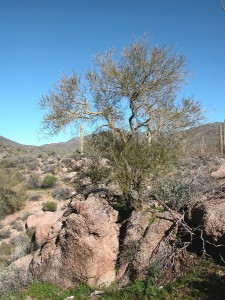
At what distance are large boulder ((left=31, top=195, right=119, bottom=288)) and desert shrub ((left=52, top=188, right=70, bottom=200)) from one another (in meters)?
13.6

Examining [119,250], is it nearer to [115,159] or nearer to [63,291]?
[63,291]

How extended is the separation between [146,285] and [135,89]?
22.7ft

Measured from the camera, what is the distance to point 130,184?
10383 mm

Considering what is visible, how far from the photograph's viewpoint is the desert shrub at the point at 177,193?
30.9ft

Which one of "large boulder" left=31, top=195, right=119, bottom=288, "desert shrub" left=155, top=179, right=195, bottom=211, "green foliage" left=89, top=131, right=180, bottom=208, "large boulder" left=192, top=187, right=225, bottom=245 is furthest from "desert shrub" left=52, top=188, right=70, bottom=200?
"large boulder" left=192, top=187, right=225, bottom=245

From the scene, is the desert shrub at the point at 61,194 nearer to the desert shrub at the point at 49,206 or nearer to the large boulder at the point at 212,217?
the desert shrub at the point at 49,206

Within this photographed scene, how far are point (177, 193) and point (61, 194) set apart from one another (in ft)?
50.3

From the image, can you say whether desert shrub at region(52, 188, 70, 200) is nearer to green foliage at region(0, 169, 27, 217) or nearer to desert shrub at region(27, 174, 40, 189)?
green foliage at region(0, 169, 27, 217)

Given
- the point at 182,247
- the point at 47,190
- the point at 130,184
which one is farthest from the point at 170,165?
the point at 47,190

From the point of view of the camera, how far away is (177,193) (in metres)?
9.70

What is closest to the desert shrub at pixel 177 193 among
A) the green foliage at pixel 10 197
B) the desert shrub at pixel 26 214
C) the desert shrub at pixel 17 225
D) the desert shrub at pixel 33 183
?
the desert shrub at pixel 17 225

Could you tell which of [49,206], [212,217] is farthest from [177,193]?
[49,206]

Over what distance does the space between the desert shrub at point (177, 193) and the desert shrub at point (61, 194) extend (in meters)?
13.9

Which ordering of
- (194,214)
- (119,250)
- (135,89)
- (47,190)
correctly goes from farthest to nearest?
1. (47,190)
2. (135,89)
3. (119,250)
4. (194,214)
